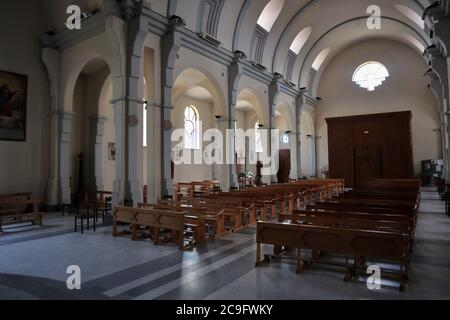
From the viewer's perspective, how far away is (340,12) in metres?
17.4

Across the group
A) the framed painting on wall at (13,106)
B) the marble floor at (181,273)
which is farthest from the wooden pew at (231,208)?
the framed painting on wall at (13,106)

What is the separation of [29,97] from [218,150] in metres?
7.28

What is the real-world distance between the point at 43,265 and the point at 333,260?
4.45 metres

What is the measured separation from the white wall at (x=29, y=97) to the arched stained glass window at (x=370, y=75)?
18812 mm

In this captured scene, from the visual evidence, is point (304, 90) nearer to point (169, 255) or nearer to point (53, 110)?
point (53, 110)

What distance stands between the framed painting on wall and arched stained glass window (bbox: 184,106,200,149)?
9678 mm

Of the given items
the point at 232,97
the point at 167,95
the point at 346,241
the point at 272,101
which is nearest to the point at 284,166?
the point at 272,101

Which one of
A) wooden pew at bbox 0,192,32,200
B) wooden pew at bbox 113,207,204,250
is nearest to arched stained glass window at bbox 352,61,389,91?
wooden pew at bbox 113,207,204,250

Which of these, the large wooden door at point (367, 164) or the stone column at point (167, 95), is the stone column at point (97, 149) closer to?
the stone column at point (167, 95)

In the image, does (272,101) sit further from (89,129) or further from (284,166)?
(284,166)

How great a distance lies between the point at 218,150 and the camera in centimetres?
1380

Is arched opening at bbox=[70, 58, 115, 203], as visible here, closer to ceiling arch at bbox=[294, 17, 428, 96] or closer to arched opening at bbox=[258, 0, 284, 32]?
arched opening at bbox=[258, 0, 284, 32]

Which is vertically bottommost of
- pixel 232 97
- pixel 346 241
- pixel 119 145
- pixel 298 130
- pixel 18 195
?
pixel 346 241

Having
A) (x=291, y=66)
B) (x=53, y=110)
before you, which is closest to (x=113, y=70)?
(x=53, y=110)
